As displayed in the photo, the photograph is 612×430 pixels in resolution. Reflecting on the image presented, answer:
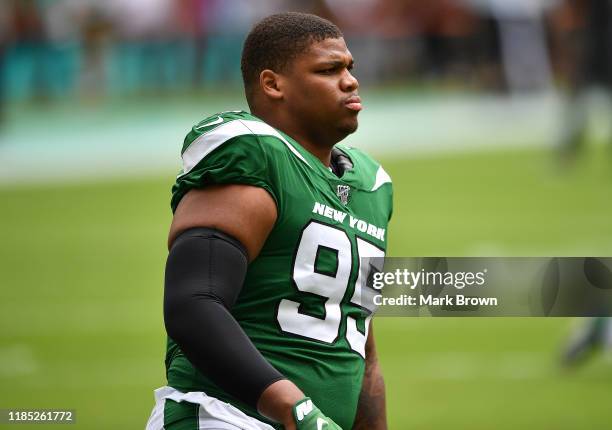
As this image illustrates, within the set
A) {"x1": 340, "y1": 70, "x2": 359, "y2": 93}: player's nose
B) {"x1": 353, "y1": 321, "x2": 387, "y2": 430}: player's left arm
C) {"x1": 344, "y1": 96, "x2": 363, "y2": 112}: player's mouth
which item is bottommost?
{"x1": 353, "y1": 321, "x2": 387, "y2": 430}: player's left arm

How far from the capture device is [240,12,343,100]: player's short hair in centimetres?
291

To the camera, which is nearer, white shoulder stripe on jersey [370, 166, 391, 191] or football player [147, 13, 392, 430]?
football player [147, 13, 392, 430]

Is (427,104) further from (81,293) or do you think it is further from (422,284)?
(422,284)

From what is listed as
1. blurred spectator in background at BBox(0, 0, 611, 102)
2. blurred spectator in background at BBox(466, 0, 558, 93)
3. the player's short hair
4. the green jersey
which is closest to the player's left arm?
the green jersey

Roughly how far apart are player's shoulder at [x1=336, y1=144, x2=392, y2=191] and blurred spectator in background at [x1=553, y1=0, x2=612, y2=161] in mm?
13097

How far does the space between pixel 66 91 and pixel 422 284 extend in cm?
1809

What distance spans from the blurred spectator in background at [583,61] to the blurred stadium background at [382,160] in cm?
5

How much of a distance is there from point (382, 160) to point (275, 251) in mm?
15406

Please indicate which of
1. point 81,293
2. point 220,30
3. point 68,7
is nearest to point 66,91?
point 68,7

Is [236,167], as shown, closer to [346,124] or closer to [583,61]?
[346,124]

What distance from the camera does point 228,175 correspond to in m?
2.63

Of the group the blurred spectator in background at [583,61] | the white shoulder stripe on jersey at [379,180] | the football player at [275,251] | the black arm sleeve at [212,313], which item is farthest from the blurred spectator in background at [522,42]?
the black arm sleeve at [212,313]

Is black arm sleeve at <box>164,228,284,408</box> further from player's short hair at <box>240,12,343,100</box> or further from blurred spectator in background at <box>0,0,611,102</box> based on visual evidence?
blurred spectator in background at <box>0,0,611,102</box>

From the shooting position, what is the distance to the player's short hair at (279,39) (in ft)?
9.53
